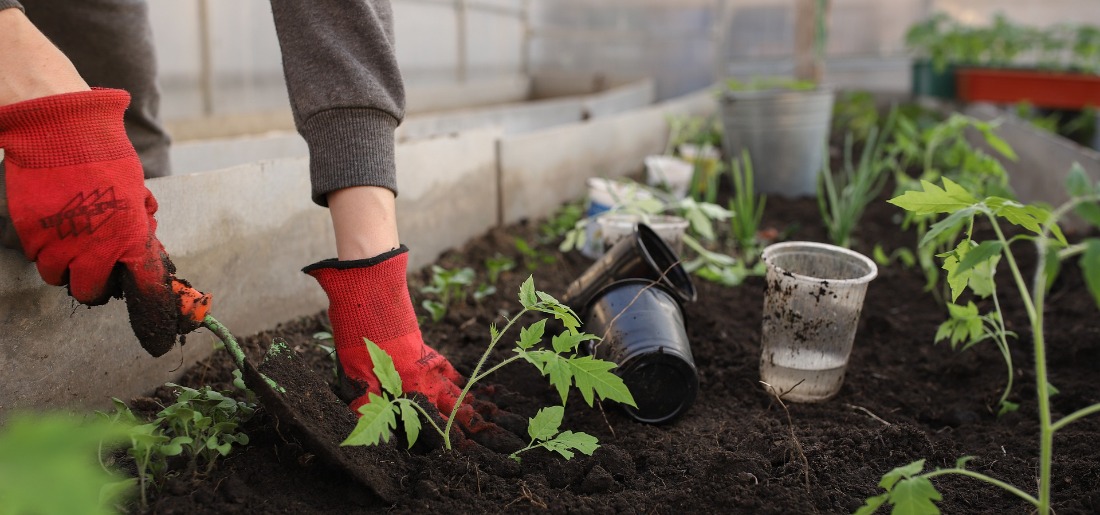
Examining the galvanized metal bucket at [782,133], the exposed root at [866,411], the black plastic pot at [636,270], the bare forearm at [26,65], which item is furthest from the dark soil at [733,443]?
the galvanized metal bucket at [782,133]

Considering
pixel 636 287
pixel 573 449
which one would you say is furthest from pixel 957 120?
pixel 573 449

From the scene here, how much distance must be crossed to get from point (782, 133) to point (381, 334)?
2743mm

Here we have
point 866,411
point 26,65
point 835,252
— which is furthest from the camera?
point 835,252

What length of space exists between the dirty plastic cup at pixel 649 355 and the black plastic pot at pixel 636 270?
10cm

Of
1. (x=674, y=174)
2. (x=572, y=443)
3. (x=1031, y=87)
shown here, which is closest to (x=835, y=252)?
(x=572, y=443)

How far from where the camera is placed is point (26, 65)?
116cm

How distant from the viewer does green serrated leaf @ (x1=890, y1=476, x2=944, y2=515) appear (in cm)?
90

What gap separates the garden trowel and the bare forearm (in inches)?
13.3

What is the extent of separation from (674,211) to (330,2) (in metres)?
1.76

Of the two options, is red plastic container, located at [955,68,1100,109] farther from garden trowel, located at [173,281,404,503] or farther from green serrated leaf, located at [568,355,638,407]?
garden trowel, located at [173,281,404,503]

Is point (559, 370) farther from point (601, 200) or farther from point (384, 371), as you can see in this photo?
point (601, 200)

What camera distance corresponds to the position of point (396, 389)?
110cm

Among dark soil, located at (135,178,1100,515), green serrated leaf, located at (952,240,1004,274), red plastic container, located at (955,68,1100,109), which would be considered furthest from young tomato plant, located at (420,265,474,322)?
red plastic container, located at (955,68,1100,109)

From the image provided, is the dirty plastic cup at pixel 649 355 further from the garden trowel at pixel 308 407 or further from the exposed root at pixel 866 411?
the garden trowel at pixel 308 407
